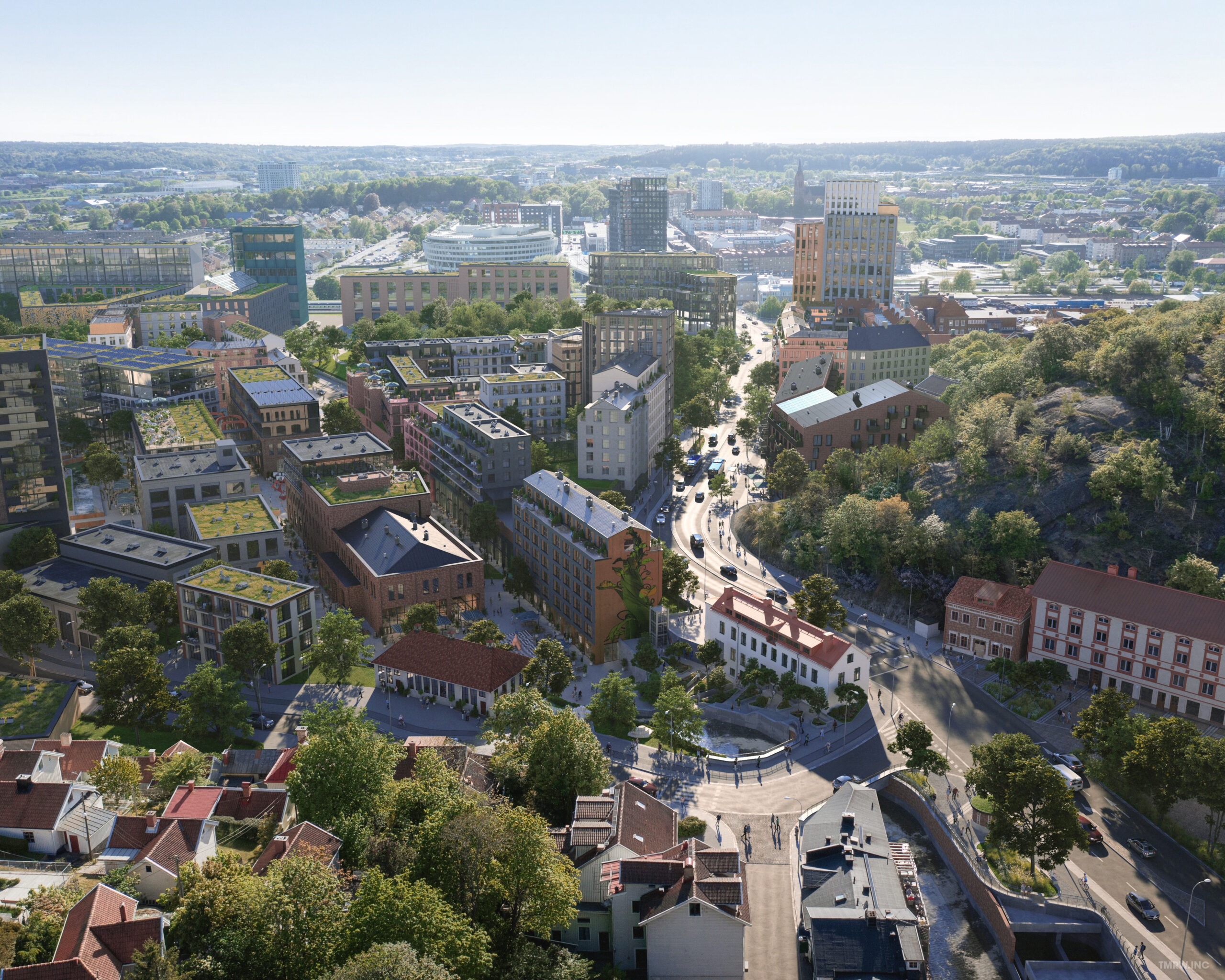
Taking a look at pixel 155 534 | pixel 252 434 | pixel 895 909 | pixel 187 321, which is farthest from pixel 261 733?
pixel 187 321

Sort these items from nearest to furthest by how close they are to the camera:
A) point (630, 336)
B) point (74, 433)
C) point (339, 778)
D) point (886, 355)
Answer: point (339, 778) < point (74, 433) < point (630, 336) < point (886, 355)

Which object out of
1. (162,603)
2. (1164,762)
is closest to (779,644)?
(1164,762)

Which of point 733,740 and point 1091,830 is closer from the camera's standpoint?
point 1091,830

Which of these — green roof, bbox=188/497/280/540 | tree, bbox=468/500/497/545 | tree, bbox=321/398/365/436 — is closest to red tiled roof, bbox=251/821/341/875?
green roof, bbox=188/497/280/540

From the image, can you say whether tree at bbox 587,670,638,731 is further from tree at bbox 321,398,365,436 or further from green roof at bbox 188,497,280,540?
tree at bbox 321,398,365,436

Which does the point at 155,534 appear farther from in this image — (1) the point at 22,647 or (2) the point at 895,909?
(2) the point at 895,909

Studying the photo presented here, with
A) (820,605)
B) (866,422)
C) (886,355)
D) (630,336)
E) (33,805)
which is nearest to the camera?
(33,805)

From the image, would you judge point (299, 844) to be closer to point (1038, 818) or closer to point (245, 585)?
point (245, 585)
